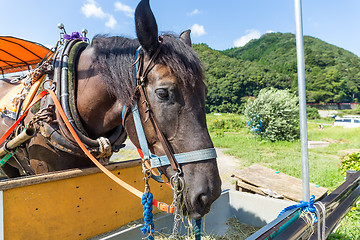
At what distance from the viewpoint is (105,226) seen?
2.13m

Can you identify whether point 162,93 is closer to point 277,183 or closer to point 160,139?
point 160,139

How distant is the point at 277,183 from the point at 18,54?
4413 millimetres

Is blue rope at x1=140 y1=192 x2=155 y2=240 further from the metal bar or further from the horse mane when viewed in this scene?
the metal bar

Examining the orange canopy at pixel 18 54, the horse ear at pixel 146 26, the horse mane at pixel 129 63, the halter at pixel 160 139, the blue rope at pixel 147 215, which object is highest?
the orange canopy at pixel 18 54

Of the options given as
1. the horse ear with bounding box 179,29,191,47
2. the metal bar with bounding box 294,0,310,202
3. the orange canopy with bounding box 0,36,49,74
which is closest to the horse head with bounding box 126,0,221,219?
the horse ear with bounding box 179,29,191,47

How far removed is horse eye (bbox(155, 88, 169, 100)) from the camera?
131 centimetres

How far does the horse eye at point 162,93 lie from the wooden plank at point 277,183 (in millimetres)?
2711

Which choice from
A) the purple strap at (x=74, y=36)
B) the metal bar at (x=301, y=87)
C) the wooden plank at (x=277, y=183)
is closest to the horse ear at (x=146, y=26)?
the metal bar at (x=301, y=87)

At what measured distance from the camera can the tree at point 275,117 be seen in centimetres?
1374

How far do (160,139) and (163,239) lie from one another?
59.8 inches

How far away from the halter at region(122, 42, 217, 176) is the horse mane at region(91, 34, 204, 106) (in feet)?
0.17

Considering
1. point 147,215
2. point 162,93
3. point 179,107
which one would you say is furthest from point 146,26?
point 147,215

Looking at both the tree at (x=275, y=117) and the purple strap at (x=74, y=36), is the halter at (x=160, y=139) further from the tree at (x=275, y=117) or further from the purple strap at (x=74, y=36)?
the tree at (x=275, y=117)

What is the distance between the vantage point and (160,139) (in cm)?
132
